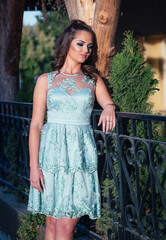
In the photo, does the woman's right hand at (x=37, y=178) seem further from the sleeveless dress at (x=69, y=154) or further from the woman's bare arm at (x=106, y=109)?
the woman's bare arm at (x=106, y=109)

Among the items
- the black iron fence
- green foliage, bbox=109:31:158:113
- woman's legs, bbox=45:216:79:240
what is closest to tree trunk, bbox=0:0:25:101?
the black iron fence

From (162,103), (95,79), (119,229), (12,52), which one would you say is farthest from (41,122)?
(162,103)

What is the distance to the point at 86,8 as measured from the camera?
3779 mm

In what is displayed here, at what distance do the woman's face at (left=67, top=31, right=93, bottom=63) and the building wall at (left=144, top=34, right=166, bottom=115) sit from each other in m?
6.91

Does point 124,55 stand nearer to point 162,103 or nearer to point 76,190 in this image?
point 76,190

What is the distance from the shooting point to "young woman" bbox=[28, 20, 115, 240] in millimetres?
A: 2760

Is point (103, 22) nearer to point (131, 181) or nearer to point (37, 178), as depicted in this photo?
point (131, 181)

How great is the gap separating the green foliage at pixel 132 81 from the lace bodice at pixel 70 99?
30 cm

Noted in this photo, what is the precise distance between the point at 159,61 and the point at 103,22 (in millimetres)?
6661

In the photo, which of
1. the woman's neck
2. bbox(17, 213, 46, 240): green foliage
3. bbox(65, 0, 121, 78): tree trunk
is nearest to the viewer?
the woman's neck

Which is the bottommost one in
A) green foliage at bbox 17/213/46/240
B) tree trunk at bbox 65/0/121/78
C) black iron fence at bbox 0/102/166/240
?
green foliage at bbox 17/213/46/240

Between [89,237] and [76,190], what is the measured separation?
105cm

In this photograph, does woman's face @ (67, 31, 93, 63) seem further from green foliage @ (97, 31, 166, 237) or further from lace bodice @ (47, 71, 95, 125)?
green foliage @ (97, 31, 166, 237)

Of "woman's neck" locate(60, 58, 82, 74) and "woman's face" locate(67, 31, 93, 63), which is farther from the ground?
"woman's face" locate(67, 31, 93, 63)
